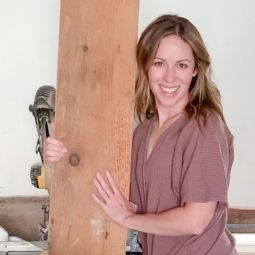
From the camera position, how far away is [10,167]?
92.7 inches

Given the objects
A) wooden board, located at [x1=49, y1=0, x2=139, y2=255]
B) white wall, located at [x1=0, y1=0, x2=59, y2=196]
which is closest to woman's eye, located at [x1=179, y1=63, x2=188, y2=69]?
wooden board, located at [x1=49, y1=0, x2=139, y2=255]

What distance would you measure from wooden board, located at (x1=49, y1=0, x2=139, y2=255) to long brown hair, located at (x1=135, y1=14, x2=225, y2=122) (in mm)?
39

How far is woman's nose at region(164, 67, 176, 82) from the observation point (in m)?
1.20

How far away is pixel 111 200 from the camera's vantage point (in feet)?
3.88

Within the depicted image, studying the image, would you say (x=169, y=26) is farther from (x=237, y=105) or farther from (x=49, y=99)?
(x=237, y=105)

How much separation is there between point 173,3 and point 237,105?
1.77 feet

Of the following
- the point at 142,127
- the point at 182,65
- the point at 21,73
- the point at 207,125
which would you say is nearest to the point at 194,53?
the point at 182,65

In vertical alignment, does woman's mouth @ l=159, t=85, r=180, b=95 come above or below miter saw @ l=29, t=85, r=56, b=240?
above

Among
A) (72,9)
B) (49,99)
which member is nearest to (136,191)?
(72,9)

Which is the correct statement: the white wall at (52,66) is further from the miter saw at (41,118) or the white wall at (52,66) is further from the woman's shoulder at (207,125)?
the woman's shoulder at (207,125)

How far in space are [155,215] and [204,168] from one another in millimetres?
152

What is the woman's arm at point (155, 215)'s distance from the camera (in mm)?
1158

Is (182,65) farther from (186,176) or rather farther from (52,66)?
(52,66)

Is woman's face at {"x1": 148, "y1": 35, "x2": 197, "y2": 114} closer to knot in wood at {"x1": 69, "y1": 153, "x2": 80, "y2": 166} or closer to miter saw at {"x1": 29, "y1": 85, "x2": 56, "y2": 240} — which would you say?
knot in wood at {"x1": 69, "y1": 153, "x2": 80, "y2": 166}
